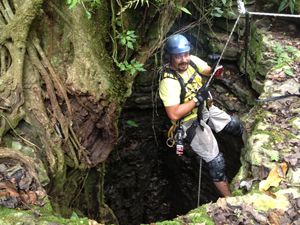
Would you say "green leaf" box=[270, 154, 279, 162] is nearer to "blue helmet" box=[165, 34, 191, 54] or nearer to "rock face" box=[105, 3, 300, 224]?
"rock face" box=[105, 3, 300, 224]

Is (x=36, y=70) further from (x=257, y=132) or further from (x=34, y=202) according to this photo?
(x=257, y=132)

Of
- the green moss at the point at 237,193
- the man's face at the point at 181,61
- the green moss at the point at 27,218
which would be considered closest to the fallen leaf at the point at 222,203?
the green moss at the point at 237,193

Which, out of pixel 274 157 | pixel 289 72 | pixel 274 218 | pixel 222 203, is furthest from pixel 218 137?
pixel 274 218

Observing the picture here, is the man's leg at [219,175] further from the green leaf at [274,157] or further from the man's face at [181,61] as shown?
the man's face at [181,61]

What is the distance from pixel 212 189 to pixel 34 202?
585 cm

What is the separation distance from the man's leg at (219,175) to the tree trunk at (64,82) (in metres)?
1.86

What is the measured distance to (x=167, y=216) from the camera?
9555 millimetres

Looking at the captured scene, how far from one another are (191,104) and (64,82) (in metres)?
1.96

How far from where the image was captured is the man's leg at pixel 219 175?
4293mm

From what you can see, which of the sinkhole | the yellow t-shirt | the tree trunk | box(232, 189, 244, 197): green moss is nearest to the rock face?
the sinkhole

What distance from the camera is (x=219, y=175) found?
4.35 m

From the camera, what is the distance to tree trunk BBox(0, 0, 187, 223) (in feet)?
9.98

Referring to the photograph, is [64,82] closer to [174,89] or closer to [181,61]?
[174,89]

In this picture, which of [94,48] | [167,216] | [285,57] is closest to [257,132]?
[285,57]
